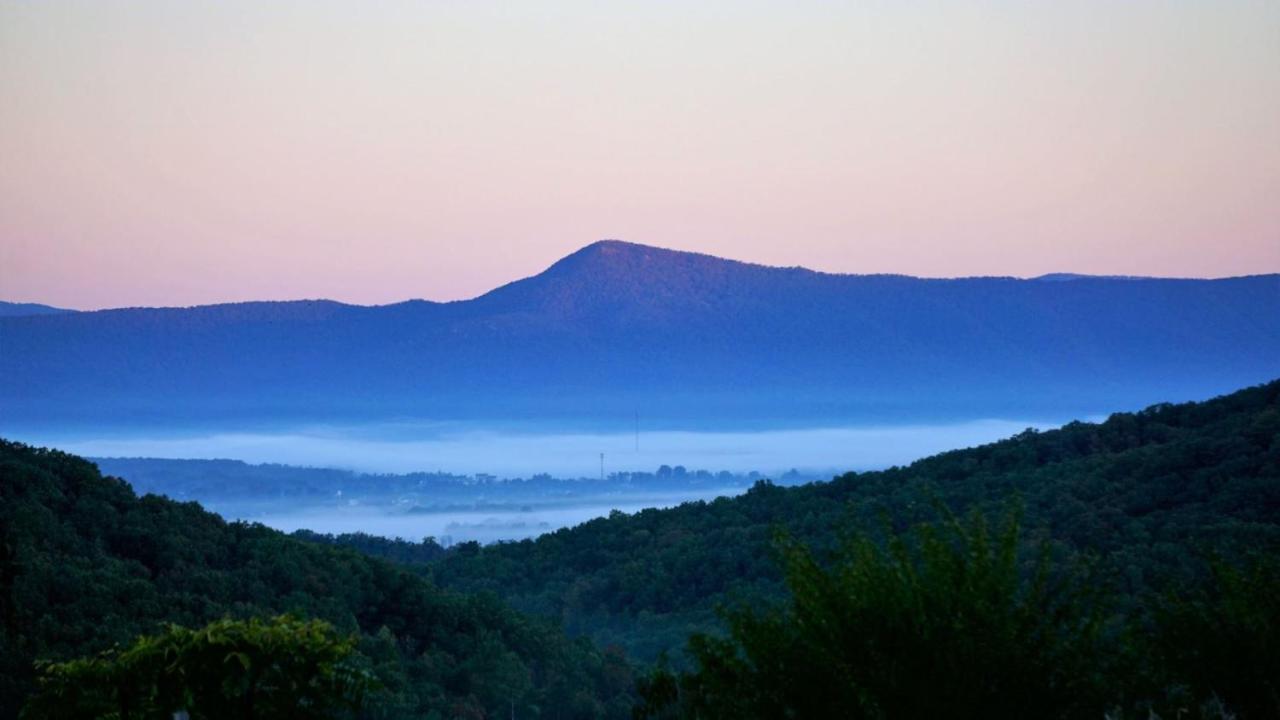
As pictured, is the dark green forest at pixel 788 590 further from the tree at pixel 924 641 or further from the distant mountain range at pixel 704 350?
the distant mountain range at pixel 704 350

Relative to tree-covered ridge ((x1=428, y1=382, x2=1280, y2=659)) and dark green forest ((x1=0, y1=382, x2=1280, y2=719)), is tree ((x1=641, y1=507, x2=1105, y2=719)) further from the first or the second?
tree-covered ridge ((x1=428, y1=382, x2=1280, y2=659))

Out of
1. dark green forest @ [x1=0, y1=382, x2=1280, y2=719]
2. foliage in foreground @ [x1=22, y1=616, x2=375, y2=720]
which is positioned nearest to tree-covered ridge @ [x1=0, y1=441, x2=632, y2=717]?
dark green forest @ [x1=0, y1=382, x2=1280, y2=719]

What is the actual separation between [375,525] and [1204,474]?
40.9 m

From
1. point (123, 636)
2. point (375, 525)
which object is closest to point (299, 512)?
point (375, 525)

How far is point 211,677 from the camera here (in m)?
7.78

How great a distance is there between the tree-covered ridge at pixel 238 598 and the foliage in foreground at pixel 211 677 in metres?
5.60

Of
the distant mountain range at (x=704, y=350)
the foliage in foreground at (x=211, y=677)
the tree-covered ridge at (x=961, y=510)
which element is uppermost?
the distant mountain range at (x=704, y=350)

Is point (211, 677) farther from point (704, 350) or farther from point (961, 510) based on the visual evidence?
point (704, 350)

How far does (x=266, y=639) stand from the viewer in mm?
7730

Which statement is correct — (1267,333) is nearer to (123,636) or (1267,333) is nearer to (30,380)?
(30,380)

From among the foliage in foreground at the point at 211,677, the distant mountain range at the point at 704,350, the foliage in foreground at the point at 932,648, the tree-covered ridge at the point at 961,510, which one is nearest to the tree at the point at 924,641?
the foliage in foreground at the point at 932,648

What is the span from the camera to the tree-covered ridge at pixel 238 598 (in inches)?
571

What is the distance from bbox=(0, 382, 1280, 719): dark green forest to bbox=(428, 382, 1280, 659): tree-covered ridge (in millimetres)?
82

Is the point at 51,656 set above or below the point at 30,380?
below
